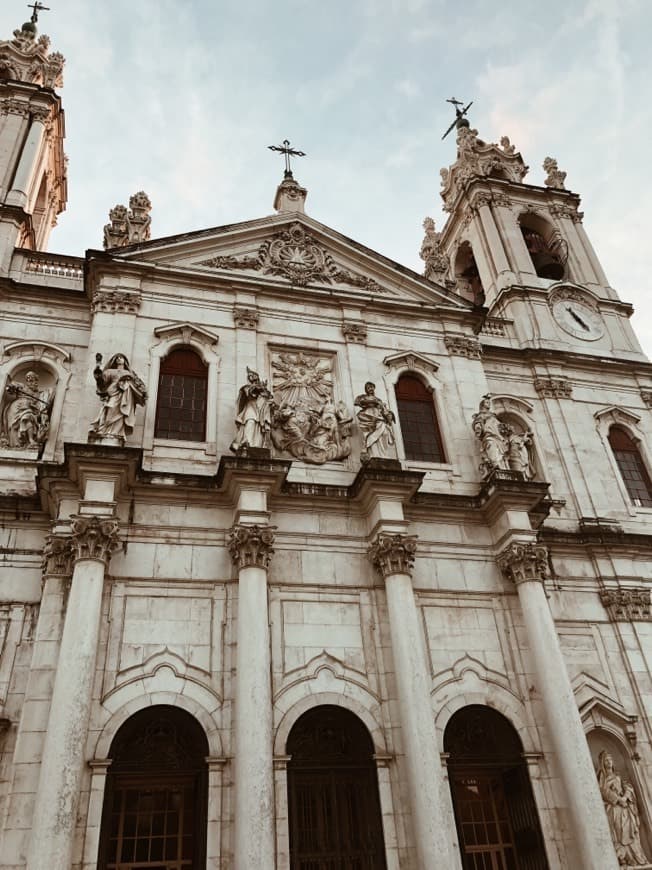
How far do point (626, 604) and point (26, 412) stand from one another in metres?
13.1

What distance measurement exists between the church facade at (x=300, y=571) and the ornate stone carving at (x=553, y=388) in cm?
6

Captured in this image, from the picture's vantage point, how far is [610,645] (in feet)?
47.9

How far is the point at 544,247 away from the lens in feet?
82.8

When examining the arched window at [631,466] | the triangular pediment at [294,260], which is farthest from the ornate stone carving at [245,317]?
the arched window at [631,466]

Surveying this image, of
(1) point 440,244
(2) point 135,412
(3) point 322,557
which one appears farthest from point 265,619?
(1) point 440,244

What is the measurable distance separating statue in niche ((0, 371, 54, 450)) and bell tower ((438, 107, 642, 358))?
12.9 meters

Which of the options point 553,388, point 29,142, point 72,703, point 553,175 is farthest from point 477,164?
point 72,703

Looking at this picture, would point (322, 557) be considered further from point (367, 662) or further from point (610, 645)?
point (610, 645)

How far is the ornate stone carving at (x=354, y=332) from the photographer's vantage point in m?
16.8

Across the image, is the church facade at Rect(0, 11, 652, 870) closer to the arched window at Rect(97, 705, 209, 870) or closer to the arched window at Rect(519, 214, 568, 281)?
the arched window at Rect(97, 705, 209, 870)

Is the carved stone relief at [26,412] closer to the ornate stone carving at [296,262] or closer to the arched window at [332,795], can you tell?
the ornate stone carving at [296,262]

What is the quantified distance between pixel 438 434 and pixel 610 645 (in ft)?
18.6

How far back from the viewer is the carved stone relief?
1396 cm

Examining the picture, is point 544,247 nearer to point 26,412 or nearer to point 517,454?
point 517,454
